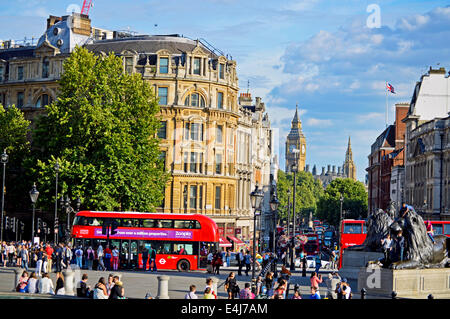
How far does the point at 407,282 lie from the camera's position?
28328mm

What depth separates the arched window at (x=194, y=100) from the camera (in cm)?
7138

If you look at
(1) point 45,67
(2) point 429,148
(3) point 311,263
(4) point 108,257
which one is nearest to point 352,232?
(3) point 311,263

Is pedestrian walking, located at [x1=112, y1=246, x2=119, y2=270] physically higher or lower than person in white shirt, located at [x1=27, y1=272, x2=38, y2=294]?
lower

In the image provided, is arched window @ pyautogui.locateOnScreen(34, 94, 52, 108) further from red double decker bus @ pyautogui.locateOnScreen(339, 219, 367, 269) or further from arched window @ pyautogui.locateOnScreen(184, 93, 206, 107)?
red double decker bus @ pyautogui.locateOnScreen(339, 219, 367, 269)

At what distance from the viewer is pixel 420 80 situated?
333 feet

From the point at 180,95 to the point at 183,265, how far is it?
91.0 ft

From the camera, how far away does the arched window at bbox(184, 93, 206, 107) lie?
71.4 meters

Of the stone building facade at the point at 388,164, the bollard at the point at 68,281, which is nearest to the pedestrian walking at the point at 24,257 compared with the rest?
the bollard at the point at 68,281

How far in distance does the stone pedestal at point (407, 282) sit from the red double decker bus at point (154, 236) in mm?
16818

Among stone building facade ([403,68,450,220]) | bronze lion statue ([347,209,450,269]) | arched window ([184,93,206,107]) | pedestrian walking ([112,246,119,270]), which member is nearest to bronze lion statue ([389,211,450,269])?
bronze lion statue ([347,209,450,269])

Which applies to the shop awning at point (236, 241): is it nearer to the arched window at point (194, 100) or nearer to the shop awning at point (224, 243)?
the shop awning at point (224, 243)

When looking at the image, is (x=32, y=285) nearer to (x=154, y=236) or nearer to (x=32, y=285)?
(x=32, y=285)

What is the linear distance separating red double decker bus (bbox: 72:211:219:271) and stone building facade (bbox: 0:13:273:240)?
22.3 metres
